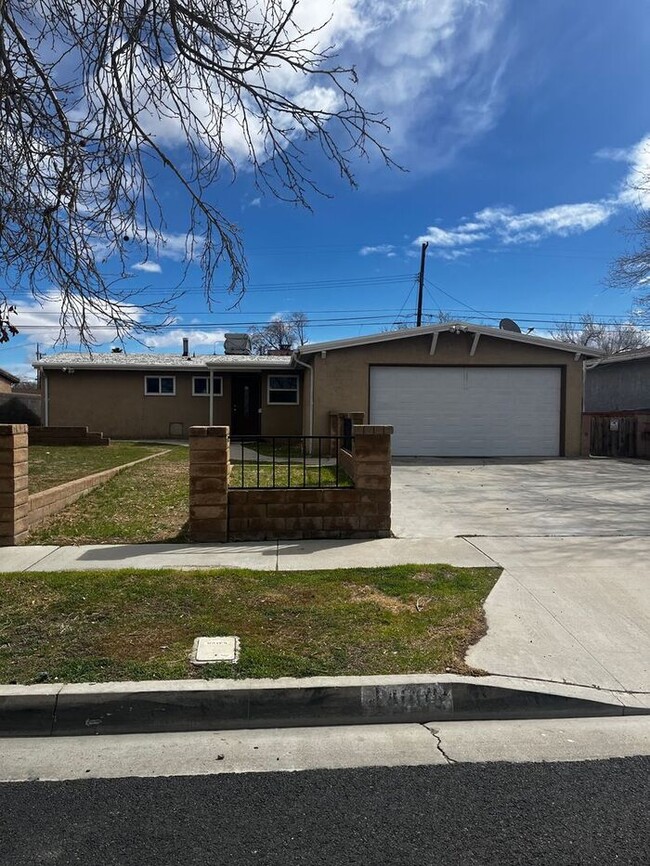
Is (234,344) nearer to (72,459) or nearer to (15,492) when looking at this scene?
(72,459)

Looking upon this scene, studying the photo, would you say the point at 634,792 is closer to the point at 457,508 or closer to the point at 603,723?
the point at 603,723

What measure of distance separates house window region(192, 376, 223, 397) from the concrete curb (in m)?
18.4

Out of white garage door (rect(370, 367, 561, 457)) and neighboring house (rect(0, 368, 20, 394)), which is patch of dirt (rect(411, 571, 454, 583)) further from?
neighboring house (rect(0, 368, 20, 394))

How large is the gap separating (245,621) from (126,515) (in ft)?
13.2

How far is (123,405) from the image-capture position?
2133cm

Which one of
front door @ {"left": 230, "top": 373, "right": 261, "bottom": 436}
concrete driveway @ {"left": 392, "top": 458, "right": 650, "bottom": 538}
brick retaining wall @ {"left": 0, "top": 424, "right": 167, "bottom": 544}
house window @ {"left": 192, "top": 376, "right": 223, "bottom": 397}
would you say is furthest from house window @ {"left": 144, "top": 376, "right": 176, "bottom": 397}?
brick retaining wall @ {"left": 0, "top": 424, "right": 167, "bottom": 544}

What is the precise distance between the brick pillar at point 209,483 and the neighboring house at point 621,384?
19548 millimetres

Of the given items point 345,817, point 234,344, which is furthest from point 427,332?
point 345,817

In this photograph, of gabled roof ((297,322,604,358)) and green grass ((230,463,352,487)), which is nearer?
green grass ((230,463,352,487))

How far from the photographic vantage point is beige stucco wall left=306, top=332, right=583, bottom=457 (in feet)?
53.3

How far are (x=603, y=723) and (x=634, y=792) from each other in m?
0.69

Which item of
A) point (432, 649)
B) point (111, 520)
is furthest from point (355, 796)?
point (111, 520)

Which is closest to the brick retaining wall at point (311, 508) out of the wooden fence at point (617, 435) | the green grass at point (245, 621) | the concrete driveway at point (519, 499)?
the concrete driveway at point (519, 499)

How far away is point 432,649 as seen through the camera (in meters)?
3.96
